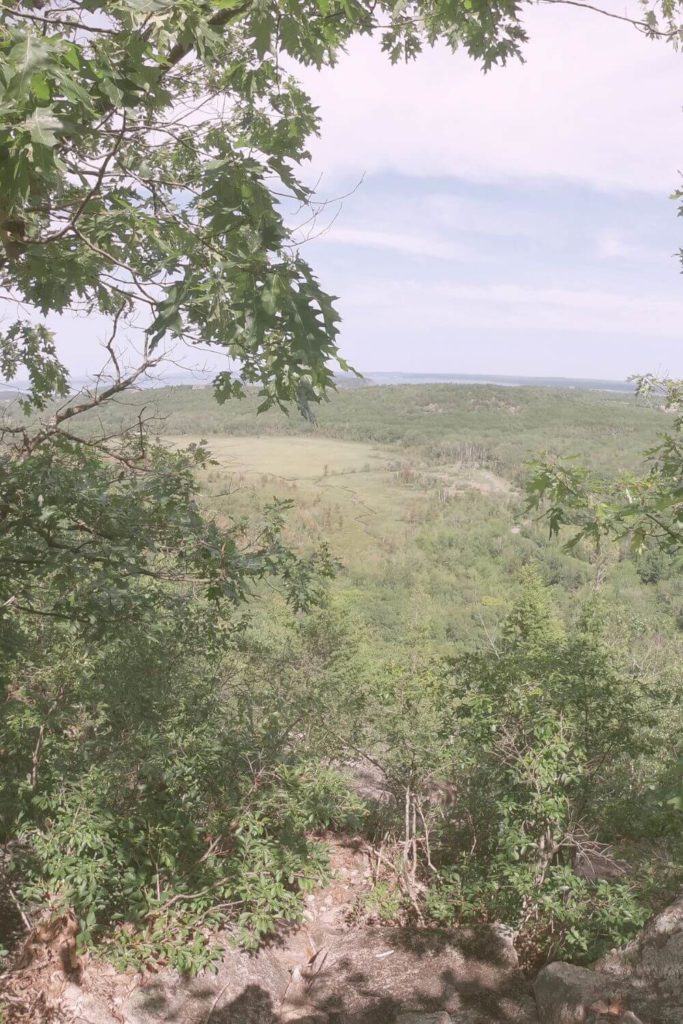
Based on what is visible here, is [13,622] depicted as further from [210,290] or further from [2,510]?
[210,290]

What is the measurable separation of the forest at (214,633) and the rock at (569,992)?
777 mm

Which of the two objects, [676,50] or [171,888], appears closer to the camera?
[676,50]

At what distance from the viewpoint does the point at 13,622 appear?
262 inches

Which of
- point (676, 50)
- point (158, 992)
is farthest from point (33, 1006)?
point (676, 50)

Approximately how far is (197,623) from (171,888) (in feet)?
9.95

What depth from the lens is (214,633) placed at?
786cm

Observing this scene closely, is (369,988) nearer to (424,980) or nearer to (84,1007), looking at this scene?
(424,980)

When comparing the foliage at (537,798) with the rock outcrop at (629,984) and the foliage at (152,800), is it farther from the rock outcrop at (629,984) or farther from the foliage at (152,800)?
the foliage at (152,800)

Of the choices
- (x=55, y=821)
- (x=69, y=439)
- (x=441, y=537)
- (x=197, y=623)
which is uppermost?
(x=69, y=439)

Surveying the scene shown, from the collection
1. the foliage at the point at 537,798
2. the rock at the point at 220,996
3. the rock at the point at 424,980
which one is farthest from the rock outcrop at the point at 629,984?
the rock at the point at 220,996

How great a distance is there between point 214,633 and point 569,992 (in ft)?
16.4

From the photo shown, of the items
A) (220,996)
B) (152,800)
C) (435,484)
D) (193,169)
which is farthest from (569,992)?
(435,484)

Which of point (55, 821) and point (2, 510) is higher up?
point (2, 510)

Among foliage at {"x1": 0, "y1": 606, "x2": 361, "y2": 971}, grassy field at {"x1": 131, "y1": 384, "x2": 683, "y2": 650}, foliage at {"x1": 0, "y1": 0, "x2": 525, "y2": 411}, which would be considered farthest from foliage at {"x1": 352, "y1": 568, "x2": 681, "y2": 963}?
grassy field at {"x1": 131, "y1": 384, "x2": 683, "y2": 650}
